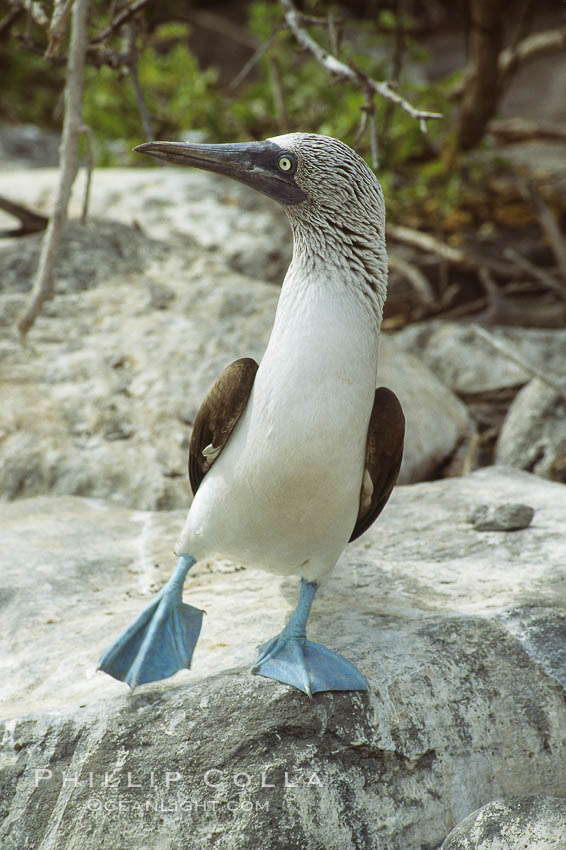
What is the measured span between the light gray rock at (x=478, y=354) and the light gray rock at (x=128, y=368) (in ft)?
1.80

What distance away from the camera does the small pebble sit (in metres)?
3.46

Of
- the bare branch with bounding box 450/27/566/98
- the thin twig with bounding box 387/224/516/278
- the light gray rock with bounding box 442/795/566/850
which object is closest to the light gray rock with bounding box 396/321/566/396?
the thin twig with bounding box 387/224/516/278

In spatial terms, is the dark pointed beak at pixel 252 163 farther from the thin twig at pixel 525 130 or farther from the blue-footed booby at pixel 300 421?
the thin twig at pixel 525 130

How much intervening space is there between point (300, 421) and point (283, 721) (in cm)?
88

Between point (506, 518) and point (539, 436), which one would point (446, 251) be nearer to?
point (539, 436)

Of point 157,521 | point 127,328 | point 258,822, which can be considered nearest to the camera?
point 258,822

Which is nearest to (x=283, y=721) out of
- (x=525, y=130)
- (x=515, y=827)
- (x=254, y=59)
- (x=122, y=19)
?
(x=515, y=827)

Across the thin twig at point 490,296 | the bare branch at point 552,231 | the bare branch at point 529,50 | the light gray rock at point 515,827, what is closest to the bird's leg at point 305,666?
the light gray rock at point 515,827

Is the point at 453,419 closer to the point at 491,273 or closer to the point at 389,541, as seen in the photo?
the point at 389,541

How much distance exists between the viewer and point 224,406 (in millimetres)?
2619

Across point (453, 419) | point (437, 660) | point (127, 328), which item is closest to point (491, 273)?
point (453, 419)

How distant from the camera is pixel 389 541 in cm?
354

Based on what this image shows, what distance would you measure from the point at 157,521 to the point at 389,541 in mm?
Result: 1111

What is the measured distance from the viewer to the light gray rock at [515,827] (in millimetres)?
2086
